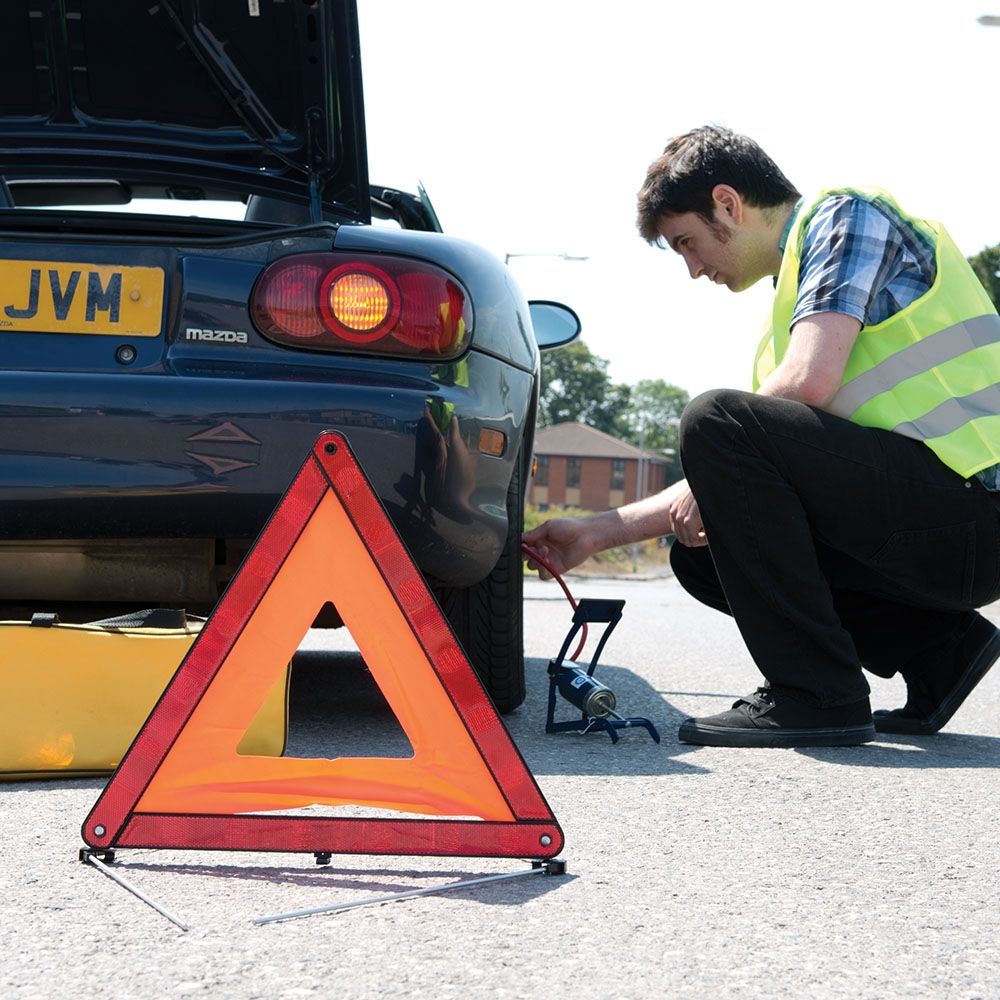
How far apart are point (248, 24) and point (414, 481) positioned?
1.36 m

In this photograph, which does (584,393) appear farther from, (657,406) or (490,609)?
(490,609)

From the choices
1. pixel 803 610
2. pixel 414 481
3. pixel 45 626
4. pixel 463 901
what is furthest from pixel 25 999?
pixel 803 610

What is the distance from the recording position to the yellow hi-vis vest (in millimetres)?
3434

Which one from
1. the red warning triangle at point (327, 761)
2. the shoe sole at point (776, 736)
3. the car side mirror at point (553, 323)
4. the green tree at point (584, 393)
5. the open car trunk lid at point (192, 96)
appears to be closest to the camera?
the red warning triangle at point (327, 761)

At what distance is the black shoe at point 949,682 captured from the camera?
370 centimetres

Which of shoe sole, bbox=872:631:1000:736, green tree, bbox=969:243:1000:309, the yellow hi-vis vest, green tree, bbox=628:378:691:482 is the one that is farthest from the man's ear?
green tree, bbox=628:378:691:482

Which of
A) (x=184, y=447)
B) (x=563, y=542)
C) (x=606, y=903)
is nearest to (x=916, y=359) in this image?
(x=563, y=542)

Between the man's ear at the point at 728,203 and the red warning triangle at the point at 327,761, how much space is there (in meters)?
1.80

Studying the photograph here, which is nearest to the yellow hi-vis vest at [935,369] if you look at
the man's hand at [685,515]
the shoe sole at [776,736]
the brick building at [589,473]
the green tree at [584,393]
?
the man's hand at [685,515]

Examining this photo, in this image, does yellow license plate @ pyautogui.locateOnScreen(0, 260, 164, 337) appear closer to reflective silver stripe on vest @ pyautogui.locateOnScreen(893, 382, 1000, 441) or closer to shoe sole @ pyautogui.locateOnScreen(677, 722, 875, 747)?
shoe sole @ pyautogui.locateOnScreen(677, 722, 875, 747)

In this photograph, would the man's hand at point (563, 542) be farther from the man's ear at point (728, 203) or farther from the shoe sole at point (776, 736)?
the man's ear at point (728, 203)

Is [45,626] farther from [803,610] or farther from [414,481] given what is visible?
[803,610]

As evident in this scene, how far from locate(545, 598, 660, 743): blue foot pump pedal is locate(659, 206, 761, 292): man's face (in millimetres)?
947

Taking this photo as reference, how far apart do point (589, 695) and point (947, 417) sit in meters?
1.10
